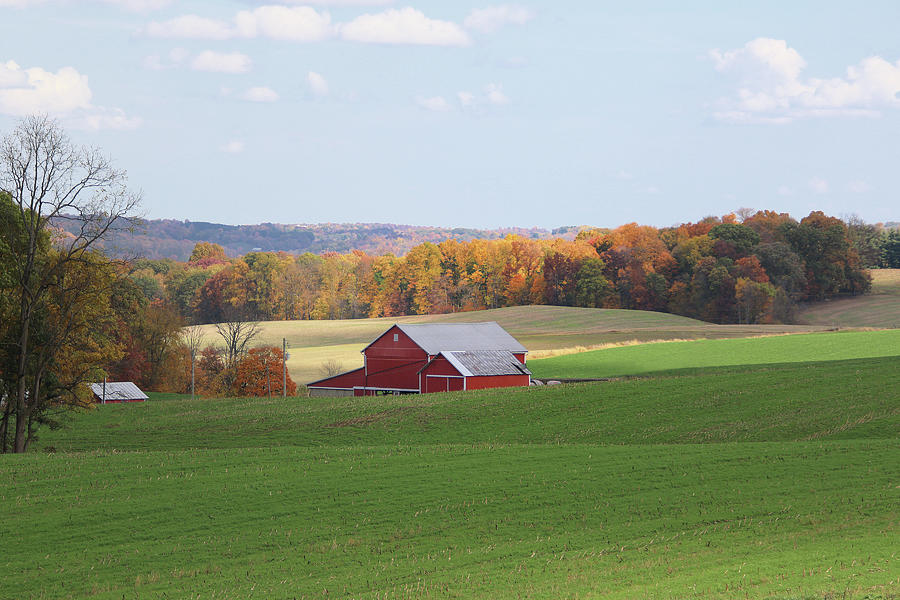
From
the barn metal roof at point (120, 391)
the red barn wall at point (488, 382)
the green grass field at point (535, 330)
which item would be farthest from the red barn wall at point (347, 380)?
the barn metal roof at point (120, 391)

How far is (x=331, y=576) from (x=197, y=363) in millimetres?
85953

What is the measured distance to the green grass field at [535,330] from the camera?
93062 millimetres

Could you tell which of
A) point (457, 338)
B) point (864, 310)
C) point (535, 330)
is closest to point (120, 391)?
point (457, 338)

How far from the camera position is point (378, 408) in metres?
44.6

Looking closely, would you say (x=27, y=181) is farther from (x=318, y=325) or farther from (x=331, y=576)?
(x=318, y=325)

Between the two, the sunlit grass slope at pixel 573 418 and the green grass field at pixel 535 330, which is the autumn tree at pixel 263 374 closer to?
the green grass field at pixel 535 330

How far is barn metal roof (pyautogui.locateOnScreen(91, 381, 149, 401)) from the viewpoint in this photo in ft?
255

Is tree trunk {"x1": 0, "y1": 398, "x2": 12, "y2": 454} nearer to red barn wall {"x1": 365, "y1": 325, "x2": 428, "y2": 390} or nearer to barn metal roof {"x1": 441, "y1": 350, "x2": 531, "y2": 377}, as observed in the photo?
barn metal roof {"x1": 441, "y1": 350, "x2": 531, "y2": 377}

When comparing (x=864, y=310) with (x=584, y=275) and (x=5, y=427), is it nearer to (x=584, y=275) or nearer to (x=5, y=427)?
(x=584, y=275)

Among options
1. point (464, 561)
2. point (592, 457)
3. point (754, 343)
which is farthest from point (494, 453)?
point (754, 343)

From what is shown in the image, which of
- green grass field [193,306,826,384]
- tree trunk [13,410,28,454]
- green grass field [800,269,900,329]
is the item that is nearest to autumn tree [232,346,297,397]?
green grass field [193,306,826,384]

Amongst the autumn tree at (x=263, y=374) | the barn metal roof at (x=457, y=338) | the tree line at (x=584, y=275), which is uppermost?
the tree line at (x=584, y=275)

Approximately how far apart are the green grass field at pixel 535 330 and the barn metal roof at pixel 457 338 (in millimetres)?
20020

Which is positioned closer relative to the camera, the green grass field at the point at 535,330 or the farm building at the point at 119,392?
the farm building at the point at 119,392
